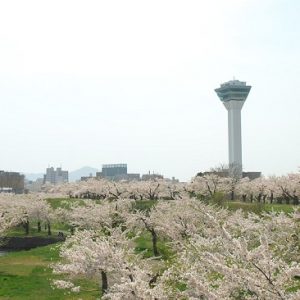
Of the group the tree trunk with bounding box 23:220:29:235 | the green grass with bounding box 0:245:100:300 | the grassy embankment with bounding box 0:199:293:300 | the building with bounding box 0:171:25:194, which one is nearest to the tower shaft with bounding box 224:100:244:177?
the building with bounding box 0:171:25:194

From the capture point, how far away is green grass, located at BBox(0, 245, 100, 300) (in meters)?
28.5

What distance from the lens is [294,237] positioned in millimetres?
23609

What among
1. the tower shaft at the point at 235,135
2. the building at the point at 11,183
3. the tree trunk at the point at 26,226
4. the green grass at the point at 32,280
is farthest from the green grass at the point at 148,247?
the tower shaft at the point at 235,135

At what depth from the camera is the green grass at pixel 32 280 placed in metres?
28.5

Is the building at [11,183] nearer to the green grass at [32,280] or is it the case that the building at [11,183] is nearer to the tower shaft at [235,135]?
the tower shaft at [235,135]

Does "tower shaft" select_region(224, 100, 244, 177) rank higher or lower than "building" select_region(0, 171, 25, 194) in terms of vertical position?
higher

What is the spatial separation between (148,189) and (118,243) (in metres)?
70.4

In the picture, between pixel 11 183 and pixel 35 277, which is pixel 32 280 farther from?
pixel 11 183

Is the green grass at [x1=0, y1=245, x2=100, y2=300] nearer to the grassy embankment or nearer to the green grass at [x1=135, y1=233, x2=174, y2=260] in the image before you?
the grassy embankment

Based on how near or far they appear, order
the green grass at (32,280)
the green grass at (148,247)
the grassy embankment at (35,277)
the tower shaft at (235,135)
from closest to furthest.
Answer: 1. the green grass at (32,280)
2. the grassy embankment at (35,277)
3. the green grass at (148,247)
4. the tower shaft at (235,135)

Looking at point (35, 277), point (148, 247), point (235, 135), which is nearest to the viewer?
point (35, 277)

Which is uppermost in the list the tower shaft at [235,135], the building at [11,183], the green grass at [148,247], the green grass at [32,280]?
the tower shaft at [235,135]

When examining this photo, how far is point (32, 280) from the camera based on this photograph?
110 ft

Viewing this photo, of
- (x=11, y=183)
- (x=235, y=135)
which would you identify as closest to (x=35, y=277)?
(x=11, y=183)
